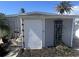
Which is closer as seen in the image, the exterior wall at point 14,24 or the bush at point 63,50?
the exterior wall at point 14,24

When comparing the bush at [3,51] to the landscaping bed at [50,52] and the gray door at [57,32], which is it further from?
the gray door at [57,32]

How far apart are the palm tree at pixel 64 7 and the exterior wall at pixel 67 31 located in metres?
0.26

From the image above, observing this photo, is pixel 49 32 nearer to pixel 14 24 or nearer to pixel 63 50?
pixel 63 50

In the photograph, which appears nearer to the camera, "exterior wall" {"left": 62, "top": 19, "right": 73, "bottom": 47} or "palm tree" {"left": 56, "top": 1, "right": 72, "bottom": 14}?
"palm tree" {"left": 56, "top": 1, "right": 72, "bottom": 14}

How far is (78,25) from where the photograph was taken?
3.60 meters

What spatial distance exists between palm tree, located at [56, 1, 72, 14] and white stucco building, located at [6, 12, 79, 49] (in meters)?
0.13

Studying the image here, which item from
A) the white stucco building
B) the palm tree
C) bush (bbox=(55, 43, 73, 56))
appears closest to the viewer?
the palm tree

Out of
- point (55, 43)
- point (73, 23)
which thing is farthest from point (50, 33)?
point (73, 23)

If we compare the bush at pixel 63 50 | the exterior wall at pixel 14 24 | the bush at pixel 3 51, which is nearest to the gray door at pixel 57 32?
the bush at pixel 63 50

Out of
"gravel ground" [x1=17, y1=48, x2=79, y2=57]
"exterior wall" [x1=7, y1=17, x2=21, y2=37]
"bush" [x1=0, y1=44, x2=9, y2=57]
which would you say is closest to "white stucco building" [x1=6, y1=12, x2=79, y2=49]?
"exterior wall" [x1=7, y1=17, x2=21, y2=37]

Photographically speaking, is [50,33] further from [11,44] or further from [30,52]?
[11,44]

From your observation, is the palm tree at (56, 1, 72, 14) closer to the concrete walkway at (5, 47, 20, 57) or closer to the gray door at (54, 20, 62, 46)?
the gray door at (54, 20, 62, 46)

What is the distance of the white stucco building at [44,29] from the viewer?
138 inches

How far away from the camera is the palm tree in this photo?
130 inches
